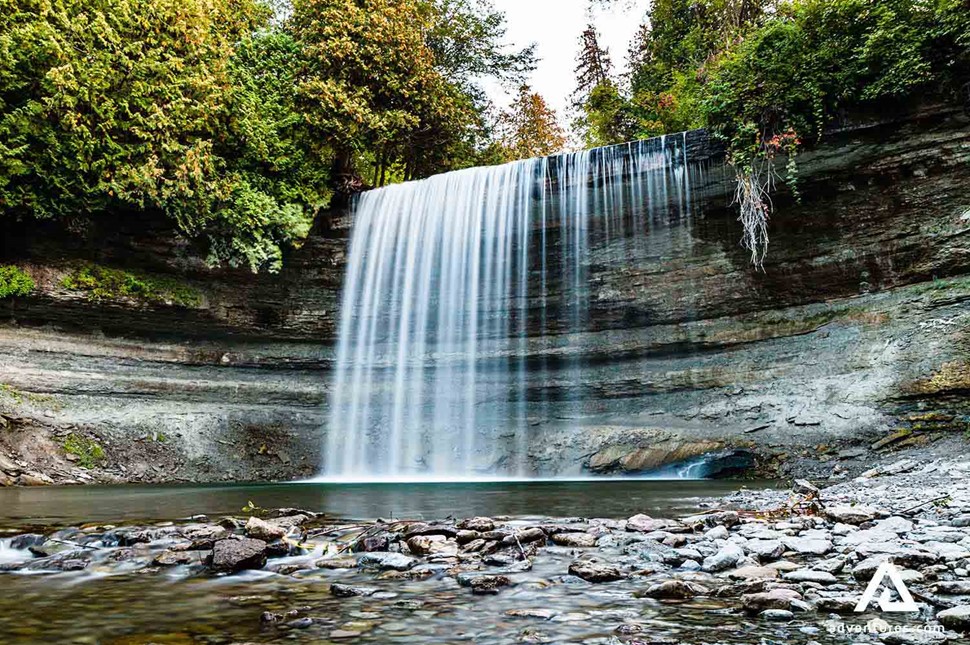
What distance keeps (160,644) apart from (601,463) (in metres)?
12.2

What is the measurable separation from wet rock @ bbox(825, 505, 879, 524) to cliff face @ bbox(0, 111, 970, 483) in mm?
6906

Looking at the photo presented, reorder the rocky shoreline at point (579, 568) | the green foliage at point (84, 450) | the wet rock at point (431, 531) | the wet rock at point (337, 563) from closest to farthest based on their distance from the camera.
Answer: the rocky shoreline at point (579, 568) < the wet rock at point (337, 563) < the wet rock at point (431, 531) < the green foliage at point (84, 450)

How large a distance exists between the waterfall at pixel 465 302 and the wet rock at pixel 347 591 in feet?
38.5

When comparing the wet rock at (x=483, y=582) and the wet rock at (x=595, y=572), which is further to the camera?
the wet rock at (x=595, y=572)

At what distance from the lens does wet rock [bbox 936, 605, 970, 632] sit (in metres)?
2.57

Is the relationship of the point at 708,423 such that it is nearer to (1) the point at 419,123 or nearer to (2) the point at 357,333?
(2) the point at 357,333

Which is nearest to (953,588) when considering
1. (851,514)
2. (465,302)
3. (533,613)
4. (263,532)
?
(533,613)

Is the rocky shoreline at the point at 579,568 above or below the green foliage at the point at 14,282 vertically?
below

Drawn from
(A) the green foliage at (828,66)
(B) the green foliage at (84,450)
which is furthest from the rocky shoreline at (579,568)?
(A) the green foliage at (828,66)

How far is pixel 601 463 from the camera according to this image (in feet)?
46.2

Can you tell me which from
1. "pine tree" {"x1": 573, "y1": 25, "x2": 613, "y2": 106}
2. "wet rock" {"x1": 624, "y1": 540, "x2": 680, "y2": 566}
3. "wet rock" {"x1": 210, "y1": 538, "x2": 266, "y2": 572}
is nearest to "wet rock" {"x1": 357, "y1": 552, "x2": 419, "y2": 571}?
"wet rock" {"x1": 210, "y1": 538, "x2": 266, "y2": 572}

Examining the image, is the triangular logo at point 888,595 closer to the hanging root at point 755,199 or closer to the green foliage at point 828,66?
the hanging root at point 755,199

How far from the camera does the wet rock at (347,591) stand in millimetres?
3561

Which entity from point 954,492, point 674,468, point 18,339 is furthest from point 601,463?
point 18,339
